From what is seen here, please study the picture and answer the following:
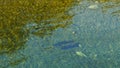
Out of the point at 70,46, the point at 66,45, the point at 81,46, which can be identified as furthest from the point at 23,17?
the point at 81,46

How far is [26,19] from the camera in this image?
17578 millimetres

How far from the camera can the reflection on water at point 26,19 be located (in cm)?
1472

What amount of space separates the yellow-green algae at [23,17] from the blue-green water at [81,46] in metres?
0.64

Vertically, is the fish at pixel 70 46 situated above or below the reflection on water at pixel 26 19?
below

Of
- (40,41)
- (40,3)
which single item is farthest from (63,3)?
(40,41)

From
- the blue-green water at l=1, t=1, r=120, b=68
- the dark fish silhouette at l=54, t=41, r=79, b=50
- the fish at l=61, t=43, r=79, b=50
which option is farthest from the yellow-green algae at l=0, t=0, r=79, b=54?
the fish at l=61, t=43, r=79, b=50

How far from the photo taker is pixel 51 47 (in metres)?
13.8

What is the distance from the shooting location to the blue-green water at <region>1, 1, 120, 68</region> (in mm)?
12352

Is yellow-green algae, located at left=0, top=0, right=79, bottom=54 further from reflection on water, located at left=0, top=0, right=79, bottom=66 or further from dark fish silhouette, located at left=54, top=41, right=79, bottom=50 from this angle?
dark fish silhouette, located at left=54, top=41, right=79, bottom=50

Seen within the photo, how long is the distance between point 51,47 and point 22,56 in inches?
56.6

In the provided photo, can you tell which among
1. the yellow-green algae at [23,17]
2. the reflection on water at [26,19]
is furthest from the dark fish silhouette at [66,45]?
the yellow-green algae at [23,17]

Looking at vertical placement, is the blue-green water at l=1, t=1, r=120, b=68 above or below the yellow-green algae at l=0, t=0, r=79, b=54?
below

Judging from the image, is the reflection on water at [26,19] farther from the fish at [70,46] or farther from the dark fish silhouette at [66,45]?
the fish at [70,46]

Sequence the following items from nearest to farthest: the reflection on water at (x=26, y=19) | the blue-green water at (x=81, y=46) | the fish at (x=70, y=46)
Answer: the blue-green water at (x=81, y=46) < the fish at (x=70, y=46) < the reflection on water at (x=26, y=19)
